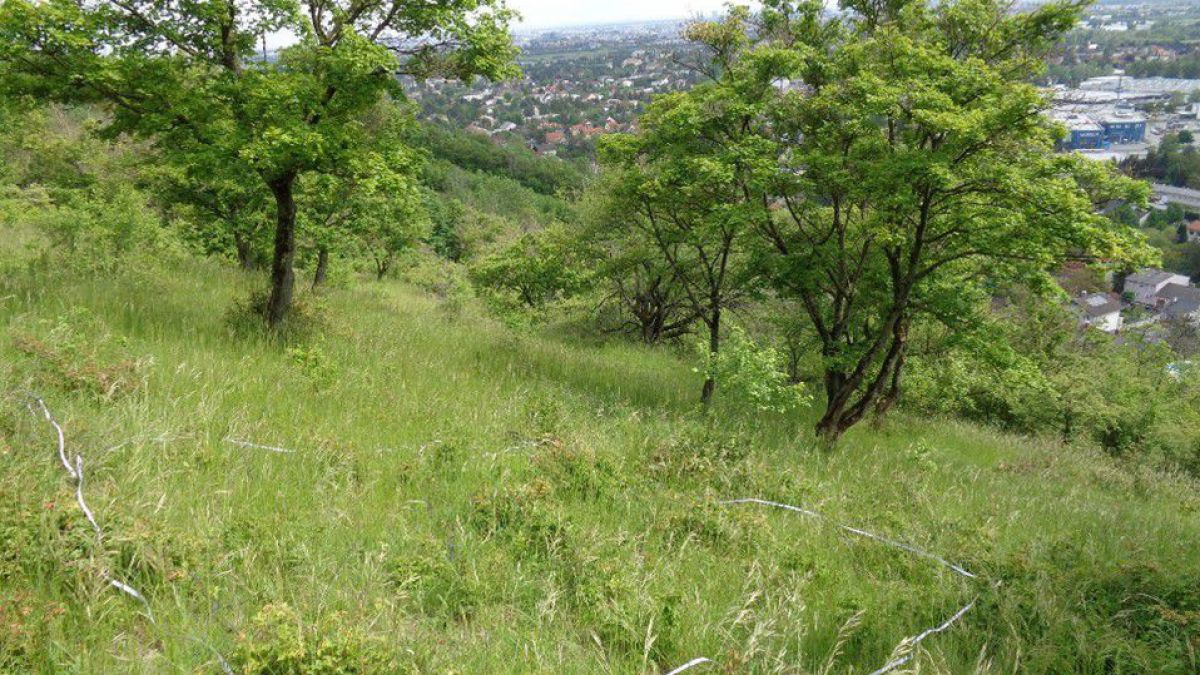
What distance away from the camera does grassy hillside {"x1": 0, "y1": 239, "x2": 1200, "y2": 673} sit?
107 inches

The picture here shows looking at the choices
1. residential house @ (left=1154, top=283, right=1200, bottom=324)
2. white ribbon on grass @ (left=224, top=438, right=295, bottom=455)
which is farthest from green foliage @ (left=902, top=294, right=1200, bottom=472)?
residential house @ (left=1154, top=283, right=1200, bottom=324)

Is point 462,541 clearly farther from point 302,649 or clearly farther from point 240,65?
point 240,65

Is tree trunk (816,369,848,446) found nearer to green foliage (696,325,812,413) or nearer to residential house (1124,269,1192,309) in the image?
green foliage (696,325,812,413)

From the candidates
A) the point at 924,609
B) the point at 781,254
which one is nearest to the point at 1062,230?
the point at 781,254

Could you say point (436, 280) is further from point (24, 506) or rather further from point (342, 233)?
point (24, 506)

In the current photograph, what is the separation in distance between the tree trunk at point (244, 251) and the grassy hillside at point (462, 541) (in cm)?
862

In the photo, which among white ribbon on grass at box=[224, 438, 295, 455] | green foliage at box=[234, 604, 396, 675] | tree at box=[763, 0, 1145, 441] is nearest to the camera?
green foliage at box=[234, 604, 396, 675]

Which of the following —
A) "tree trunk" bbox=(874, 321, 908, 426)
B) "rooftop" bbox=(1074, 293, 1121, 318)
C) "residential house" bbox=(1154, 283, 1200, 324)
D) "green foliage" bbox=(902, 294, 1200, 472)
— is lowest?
"rooftop" bbox=(1074, 293, 1121, 318)

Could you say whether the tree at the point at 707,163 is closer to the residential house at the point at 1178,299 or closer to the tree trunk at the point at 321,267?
the tree trunk at the point at 321,267

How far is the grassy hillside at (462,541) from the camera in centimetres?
271

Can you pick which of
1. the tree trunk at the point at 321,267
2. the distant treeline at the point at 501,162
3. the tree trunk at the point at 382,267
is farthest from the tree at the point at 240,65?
the distant treeline at the point at 501,162

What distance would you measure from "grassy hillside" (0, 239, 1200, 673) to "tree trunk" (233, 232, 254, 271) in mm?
8623

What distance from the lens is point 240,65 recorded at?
23.9 feet

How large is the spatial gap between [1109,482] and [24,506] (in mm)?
13901
